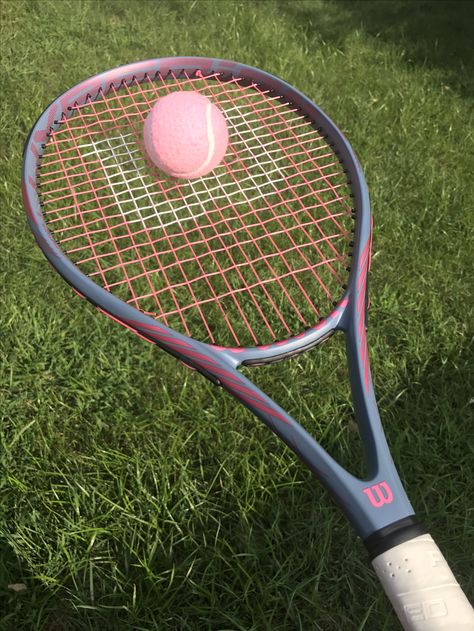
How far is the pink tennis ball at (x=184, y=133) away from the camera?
6.65 feet

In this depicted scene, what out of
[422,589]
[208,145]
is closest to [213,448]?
[422,589]

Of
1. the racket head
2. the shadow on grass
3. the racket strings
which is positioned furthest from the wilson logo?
the shadow on grass

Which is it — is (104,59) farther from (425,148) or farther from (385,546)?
(385,546)

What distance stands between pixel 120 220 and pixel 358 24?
7.88ft

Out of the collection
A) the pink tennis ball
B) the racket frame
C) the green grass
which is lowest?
the green grass

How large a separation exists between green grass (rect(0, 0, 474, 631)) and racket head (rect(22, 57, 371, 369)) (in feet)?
0.86

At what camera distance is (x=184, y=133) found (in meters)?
2.02

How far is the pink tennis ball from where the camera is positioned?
79.8 inches

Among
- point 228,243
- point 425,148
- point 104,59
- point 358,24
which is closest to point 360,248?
point 228,243

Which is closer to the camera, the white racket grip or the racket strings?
the white racket grip

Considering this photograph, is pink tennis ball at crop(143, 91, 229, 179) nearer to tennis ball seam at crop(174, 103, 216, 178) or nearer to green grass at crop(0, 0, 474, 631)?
tennis ball seam at crop(174, 103, 216, 178)

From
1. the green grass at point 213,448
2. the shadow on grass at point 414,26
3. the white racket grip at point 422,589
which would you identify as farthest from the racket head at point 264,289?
the shadow on grass at point 414,26

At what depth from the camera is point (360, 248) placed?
5.47ft

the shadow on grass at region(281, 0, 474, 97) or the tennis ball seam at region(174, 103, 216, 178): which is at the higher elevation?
the tennis ball seam at region(174, 103, 216, 178)
